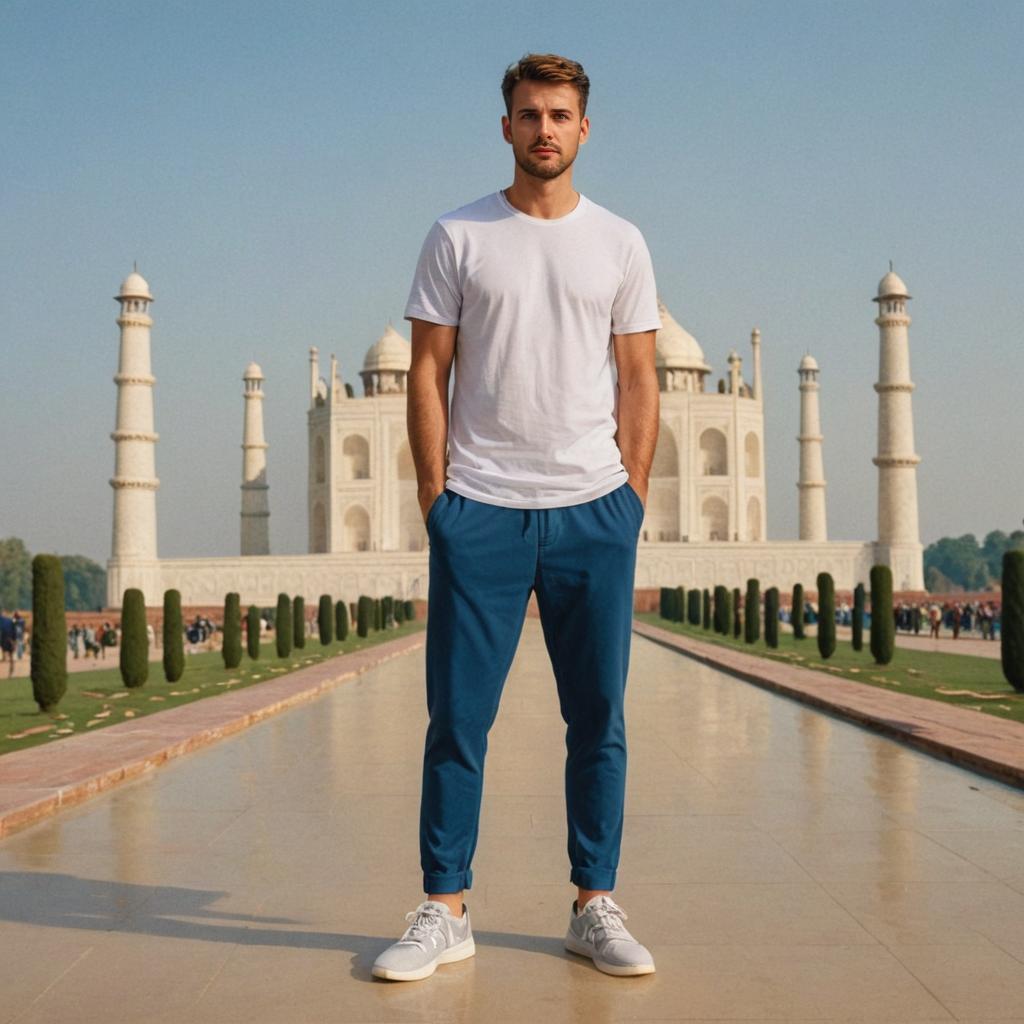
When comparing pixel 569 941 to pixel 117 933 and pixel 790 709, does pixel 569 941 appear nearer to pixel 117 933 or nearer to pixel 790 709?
pixel 117 933

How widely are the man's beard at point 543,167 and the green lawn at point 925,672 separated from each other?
6.07 metres

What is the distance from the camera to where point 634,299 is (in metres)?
2.70

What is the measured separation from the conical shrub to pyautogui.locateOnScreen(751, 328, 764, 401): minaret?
42471 mm

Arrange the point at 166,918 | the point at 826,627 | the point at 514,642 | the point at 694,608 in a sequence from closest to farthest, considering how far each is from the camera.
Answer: the point at 514,642 < the point at 166,918 < the point at 826,627 < the point at 694,608

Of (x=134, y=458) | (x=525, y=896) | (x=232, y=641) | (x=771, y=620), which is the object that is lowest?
(x=525, y=896)

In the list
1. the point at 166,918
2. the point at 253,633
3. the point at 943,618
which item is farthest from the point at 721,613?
the point at 166,918

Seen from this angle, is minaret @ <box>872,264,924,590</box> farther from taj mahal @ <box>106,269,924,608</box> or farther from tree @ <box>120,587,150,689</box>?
tree @ <box>120,587,150,689</box>

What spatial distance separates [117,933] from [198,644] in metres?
25.4

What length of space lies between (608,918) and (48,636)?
7.33m

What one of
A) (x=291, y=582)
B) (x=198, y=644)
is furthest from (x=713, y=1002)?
(x=291, y=582)

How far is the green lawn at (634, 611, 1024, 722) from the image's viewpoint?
30.3ft

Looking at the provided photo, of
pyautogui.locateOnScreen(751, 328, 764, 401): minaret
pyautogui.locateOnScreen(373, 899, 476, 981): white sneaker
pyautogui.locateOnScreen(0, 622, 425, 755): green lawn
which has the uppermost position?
pyautogui.locateOnScreen(751, 328, 764, 401): minaret

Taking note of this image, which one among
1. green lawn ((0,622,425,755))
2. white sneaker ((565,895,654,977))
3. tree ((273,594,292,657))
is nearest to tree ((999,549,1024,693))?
green lawn ((0,622,425,755))

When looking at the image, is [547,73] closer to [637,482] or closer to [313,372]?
[637,482]
